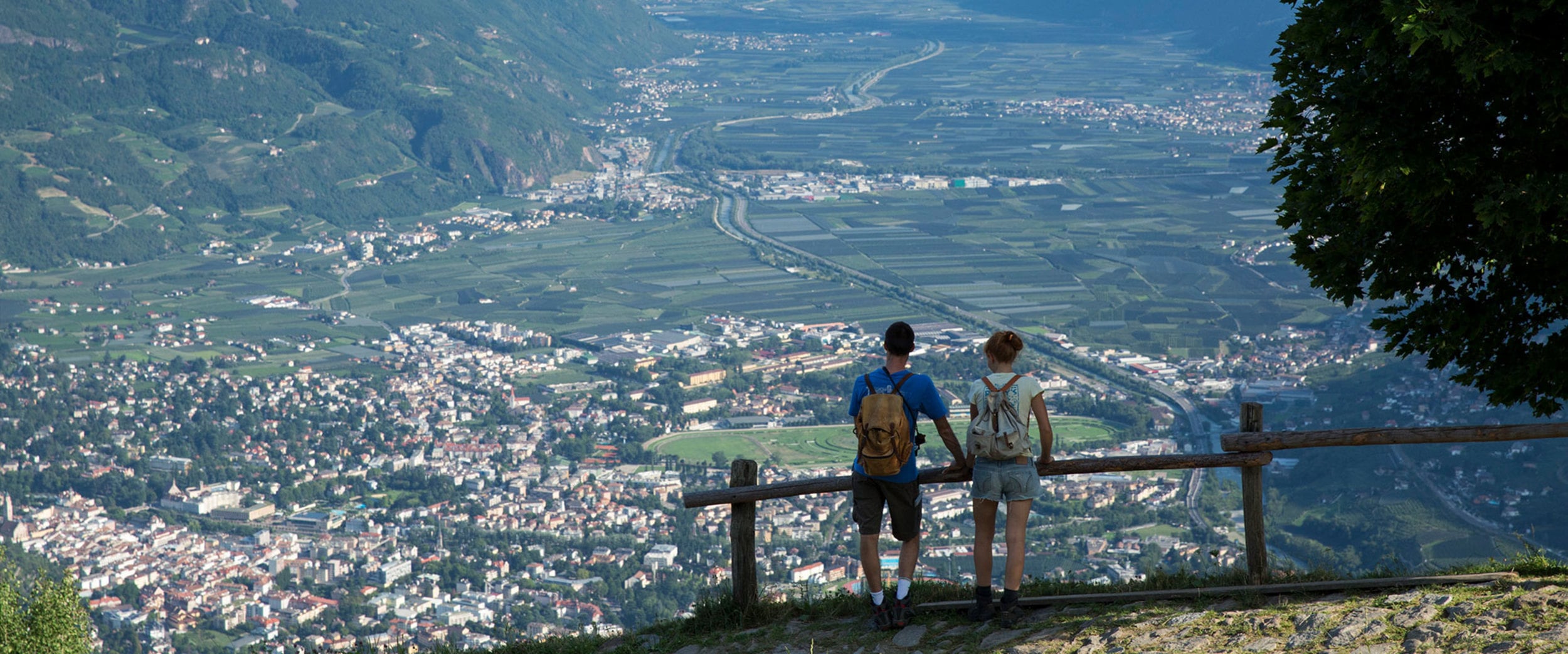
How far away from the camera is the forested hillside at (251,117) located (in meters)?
81.1

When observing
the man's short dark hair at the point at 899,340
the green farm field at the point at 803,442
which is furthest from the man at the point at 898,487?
the green farm field at the point at 803,442

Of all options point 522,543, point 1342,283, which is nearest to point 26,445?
point 522,543

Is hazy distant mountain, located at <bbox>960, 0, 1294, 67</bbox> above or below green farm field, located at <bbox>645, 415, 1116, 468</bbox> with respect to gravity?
above

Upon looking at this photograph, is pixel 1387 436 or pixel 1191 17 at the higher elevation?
pixel 1191 17

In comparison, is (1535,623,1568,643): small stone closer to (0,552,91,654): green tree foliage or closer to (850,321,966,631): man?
(850,321,966,631): man

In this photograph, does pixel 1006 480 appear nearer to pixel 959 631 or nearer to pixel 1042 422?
pixel 1042 422

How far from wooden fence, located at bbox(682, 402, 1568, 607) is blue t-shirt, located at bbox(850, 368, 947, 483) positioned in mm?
282

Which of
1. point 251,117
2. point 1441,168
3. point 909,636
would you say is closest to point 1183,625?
point 909,636

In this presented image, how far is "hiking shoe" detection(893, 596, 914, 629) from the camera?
22.4ft

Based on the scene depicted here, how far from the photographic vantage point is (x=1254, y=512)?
22.8ft

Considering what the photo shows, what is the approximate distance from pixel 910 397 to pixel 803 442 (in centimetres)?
3074

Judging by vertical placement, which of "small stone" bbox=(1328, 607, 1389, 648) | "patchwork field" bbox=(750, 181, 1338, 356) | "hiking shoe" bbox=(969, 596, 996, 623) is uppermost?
"small stone" bbox=(1328, 607, 1389, 648)

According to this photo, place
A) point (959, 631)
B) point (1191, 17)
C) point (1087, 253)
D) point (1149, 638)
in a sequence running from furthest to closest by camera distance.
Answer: point (1191, 17)
point (1087, 253)
point (959, 631)
point (1149, 638)

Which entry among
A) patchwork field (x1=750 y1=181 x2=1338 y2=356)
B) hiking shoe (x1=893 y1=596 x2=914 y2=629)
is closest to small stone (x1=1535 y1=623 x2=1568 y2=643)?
hiking shoe (x1=893 y1=596 x2=914 y2=629)
